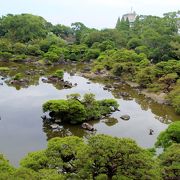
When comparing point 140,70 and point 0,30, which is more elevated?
point 0,30

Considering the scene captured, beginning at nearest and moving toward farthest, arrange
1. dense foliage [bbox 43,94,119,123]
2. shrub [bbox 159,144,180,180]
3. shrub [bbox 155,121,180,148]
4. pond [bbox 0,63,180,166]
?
shrub [bbox 159,144,180,180], shrub [bbox 155,121,180,148], pond [bbox 0,63,180,166], dense foliage [bbox 43,94,119,123]

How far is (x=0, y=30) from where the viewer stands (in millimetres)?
75938

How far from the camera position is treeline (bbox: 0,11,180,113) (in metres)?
40.7

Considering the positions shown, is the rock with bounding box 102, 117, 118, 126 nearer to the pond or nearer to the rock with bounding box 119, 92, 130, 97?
the pond

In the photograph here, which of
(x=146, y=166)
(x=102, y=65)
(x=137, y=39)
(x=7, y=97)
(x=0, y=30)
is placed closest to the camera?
(x=146, y=166)

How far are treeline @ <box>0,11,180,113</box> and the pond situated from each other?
2.62m

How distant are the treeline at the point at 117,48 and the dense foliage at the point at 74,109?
810 cm

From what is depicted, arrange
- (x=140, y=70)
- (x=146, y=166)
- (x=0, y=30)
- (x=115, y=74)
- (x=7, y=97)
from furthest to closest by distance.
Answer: (x=0, y=30)
(x=115, y=74)
(x=140, y=70)
(x=7, y=97)
(x=146, y=166)

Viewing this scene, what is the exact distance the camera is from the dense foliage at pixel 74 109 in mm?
28064

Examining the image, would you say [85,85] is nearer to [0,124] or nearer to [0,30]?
[0,124]

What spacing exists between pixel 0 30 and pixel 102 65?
34.1m

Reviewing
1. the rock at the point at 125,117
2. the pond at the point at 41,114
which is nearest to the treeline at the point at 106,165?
the pond at the point at 41,114

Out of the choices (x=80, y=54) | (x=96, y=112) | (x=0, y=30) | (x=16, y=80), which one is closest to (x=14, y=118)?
(x=96, y=112)

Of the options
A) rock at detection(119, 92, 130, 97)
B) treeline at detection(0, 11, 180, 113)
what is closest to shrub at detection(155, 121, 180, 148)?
treeline at detection(0, 11, 180, 113)
